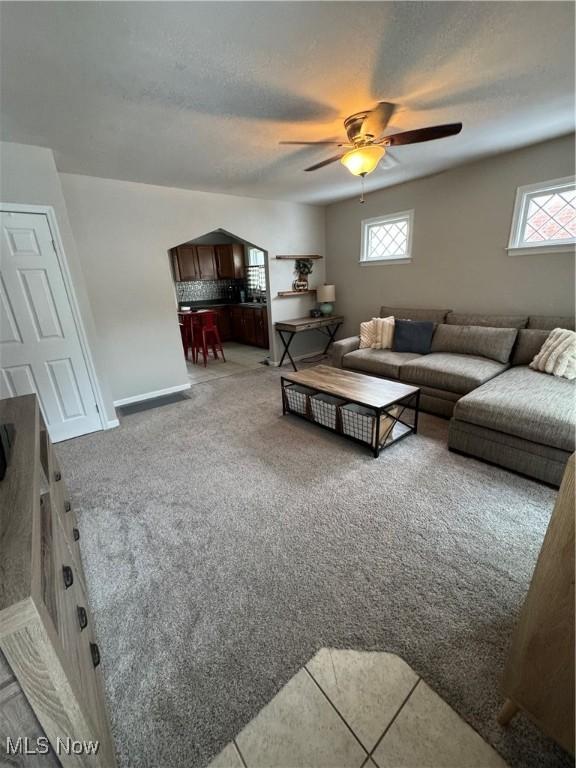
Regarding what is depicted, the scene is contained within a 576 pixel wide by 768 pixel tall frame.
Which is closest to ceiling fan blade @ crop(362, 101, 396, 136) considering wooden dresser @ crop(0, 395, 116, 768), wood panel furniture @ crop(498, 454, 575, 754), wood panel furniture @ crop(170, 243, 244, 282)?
wood panel furniture @ crop(498, 454, 575, 754)

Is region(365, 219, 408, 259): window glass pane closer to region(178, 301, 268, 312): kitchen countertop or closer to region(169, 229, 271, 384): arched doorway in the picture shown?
region(169, 229, 271, 384): arched doorway

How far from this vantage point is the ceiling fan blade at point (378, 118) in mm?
1874

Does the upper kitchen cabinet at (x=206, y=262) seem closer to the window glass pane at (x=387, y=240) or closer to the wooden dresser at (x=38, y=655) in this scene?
the window glass pane at (x=387, y=240)

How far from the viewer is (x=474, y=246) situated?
345cm

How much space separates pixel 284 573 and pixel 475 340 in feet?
9.61

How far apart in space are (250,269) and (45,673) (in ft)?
23.8

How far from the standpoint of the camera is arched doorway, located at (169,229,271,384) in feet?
20.0

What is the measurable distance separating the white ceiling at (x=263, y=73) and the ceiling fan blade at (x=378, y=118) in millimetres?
72

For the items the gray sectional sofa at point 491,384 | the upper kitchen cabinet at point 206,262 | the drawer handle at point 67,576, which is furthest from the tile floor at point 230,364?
the drawer handle at point 67,576

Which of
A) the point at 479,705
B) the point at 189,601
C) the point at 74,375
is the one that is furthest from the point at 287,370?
the point at 479,705

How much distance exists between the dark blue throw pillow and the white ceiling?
170 cm

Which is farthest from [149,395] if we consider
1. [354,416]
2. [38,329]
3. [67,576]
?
[67,576]

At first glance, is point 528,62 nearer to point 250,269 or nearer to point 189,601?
point 189,601

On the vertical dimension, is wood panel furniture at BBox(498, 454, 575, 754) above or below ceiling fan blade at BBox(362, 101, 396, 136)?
below
